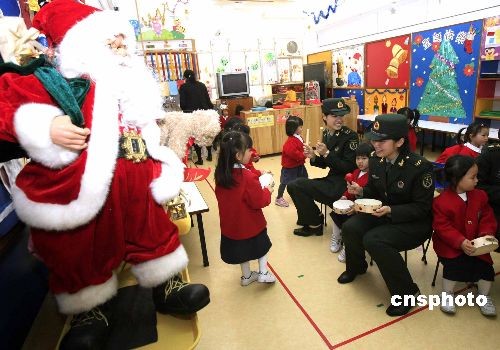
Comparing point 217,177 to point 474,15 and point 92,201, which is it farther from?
point 474,15

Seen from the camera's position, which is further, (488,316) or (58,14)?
(488,316)

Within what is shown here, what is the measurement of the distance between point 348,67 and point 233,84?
2.51m

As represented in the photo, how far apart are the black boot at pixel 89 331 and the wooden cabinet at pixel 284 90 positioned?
6.50 metres

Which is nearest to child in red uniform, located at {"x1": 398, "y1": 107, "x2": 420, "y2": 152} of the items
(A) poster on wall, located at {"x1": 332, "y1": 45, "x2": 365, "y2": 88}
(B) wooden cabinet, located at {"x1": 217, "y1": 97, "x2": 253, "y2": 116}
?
(A) poster on wall, located at {"x1": 332, "y1": 45, "x2": 365, "y2": 88}

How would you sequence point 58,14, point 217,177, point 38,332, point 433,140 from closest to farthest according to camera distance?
point 58,14 → point 38,332 → point 217,177 → point 433,140

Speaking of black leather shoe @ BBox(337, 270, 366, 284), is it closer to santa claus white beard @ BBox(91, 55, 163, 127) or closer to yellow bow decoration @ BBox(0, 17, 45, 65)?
santa claus white beard @ BBox(91, 55, 163, 127)

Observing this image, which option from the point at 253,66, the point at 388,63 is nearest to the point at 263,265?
the point at 388,63

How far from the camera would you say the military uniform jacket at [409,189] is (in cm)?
179

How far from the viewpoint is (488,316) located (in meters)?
1.71

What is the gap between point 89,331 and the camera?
3.43ft

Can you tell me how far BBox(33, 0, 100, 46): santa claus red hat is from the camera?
120cm

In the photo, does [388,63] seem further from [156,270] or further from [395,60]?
[156,270]

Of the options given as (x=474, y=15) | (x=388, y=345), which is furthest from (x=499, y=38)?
(x=388, y=345)

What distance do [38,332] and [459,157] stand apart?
230cm
